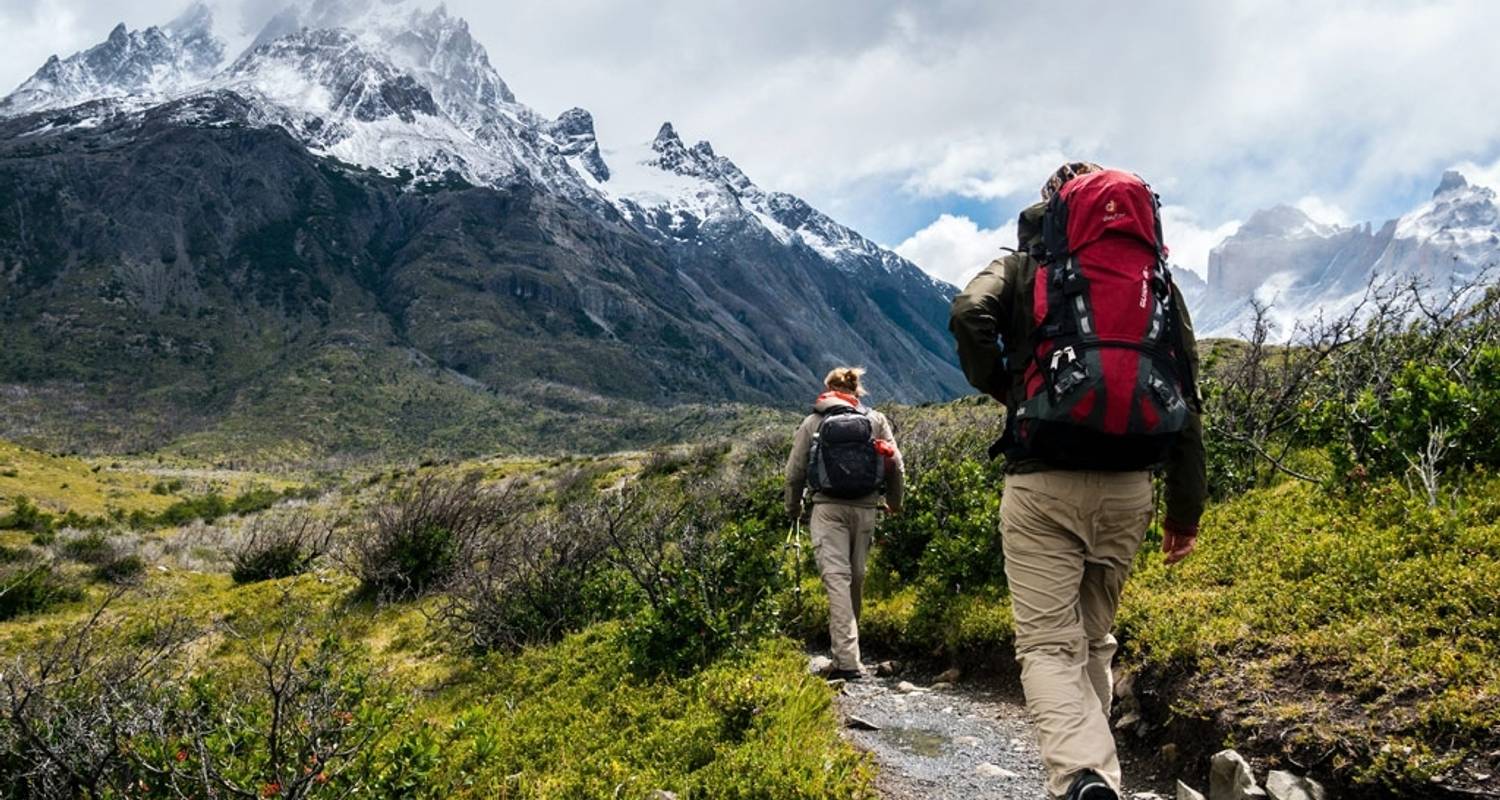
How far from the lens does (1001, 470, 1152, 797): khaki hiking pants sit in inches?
119

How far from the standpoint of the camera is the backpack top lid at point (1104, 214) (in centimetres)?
312

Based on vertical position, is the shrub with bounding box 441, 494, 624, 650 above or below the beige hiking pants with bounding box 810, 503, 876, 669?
below

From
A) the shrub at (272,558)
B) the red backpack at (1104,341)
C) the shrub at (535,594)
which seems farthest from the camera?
the shrub at (272,558)

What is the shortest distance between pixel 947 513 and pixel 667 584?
126 inches

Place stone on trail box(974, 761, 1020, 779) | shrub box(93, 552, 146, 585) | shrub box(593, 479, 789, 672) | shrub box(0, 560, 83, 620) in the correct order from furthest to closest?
shrub box(93, 552, 146, 585), shrub box(0, 560, 83, 620), shrub box(593, 479, 789, 672), stone on trail box(974, 761, 1020, 779)

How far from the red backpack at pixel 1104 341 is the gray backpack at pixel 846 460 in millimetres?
2840

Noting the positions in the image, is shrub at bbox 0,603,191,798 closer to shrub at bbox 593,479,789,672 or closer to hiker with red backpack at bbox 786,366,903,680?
shrub at bbox 593,479,789,672

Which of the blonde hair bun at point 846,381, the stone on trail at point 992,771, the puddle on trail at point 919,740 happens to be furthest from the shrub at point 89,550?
the stone on trail at point 992,771

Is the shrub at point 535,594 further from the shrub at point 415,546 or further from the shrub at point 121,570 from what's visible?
the shrub at point 121,570

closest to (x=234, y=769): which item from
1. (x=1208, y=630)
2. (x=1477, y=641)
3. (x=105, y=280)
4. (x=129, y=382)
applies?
(x=1208, y=630)

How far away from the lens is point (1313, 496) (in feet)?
19.6

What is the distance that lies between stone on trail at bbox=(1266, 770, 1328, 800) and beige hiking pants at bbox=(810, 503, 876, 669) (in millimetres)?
2999

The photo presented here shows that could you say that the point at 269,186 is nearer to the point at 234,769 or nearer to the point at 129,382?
the point at 129,382

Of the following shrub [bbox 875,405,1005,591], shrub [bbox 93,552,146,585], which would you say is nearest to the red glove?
shrub [bbox 875,405,1005,591]
